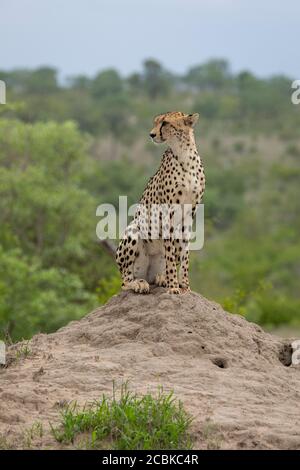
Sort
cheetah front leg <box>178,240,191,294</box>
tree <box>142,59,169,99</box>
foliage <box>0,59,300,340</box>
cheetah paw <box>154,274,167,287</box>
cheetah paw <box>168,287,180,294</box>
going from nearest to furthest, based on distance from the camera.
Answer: cheetah paw <box>168,287,180,294</box>
cheetah front leg <box>178,240,191,294</box>
cheetah paw <box>154,274,167,287</box>
foliage <box>0,59,300,340</box>
tree <box>142,59,169,99</box>

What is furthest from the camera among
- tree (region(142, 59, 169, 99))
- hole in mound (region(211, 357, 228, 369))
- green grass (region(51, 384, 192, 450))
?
tree (region(142, 59, 169, 99))

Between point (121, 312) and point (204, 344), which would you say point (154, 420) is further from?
point (121, 312)

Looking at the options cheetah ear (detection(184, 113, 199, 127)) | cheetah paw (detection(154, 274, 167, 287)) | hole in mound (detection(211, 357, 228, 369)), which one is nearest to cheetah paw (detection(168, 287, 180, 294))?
cheetah paw (detection(154, 274, 167, 287))

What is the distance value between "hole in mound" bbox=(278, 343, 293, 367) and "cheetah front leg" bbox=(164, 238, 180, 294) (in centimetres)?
93

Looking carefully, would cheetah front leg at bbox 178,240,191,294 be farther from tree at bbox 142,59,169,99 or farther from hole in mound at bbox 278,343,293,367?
tree at bbox 142,59,169,99

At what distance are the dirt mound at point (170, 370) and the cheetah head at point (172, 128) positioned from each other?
A: 3.86 ft

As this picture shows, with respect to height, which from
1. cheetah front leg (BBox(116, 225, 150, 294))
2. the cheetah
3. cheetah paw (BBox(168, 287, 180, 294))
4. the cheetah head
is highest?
the cheetah head

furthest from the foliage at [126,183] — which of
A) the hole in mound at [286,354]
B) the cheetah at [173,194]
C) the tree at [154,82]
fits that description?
the hole in mound at [286,354]

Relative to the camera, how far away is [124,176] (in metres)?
38.1

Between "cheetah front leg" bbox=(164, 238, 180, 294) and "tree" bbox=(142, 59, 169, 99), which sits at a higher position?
"tree" bbox=(142, 59, 169, 99)

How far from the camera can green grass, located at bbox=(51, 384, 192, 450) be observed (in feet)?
17.2

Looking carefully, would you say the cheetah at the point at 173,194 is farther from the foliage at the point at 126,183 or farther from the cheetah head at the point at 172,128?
the foliage at the point at 126,183

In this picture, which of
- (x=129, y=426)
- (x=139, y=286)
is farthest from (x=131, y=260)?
(x=129, y=426)

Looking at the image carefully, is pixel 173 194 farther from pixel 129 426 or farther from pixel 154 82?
pixel 154 82
